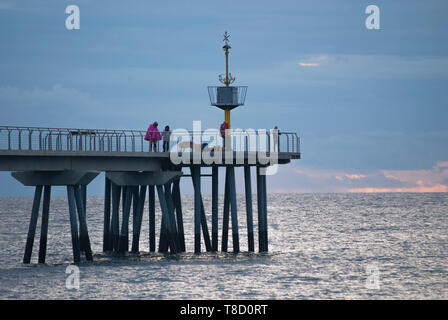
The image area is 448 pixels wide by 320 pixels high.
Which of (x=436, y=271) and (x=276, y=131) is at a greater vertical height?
(x=276, y=131)

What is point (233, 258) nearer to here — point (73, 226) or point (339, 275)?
point (339, 275)

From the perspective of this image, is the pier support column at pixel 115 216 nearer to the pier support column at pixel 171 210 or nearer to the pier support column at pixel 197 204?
the pier support column at pixel 171 210

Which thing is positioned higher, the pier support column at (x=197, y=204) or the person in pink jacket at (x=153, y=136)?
the person in pink jacket at (x=153, y=136)

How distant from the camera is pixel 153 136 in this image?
1908 inches

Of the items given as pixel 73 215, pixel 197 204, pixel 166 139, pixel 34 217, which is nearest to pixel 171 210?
pixel 197 204

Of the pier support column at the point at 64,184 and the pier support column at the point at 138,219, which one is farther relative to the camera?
the pier support column at the point at 138,219

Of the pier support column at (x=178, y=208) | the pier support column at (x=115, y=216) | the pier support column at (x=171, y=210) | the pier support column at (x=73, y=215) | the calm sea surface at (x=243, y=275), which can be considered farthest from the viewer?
the pier support column at (x=178, y=208)

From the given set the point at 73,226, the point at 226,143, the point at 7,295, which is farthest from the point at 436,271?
the point at 7,295

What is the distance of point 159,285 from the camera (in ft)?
135

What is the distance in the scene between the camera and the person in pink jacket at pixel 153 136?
48.2m

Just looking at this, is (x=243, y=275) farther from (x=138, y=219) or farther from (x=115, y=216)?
(x=115, y=216)

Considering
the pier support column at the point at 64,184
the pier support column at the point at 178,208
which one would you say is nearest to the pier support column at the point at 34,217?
the pier support column at the point at 64,184

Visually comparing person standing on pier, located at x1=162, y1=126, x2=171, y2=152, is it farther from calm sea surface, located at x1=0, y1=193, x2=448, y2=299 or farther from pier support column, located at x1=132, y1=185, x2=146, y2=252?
calm sea surface, located at x1=0, y1=193, x2=448, y2=299
